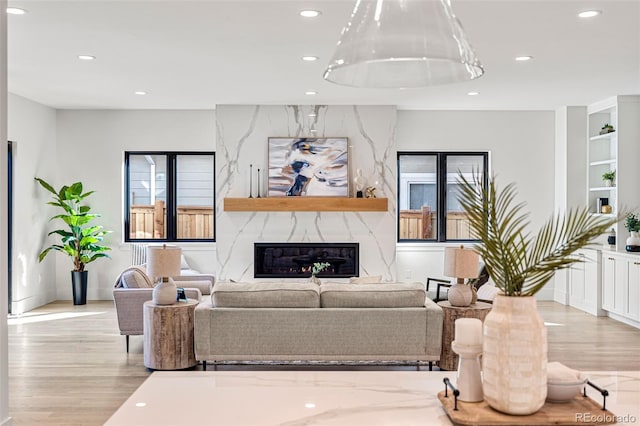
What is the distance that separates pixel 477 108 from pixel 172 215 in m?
4.42

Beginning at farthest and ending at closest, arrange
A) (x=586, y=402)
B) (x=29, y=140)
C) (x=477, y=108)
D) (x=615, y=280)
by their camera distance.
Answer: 1. (x=477, y=108)
2. (x=29, y=140)
3. (x=615, y=280)
4. (x=586, y=402)

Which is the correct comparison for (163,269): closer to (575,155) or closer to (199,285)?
(199,285)

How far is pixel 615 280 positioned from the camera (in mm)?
7316

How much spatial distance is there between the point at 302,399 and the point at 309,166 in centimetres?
660

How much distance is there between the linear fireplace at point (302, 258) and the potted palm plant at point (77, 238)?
2.08 metres

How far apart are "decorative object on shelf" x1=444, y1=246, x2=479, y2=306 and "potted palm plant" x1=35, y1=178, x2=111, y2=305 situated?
510 cm

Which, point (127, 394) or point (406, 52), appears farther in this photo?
point (127, 394)

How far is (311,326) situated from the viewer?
4.75 m

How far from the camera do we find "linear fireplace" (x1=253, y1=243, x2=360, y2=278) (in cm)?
837

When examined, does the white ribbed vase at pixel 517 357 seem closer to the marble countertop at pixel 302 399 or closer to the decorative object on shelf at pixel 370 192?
the marble countertop at pixel 302 399

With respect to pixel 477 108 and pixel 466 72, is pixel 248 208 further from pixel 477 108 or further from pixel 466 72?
pixel 466 72

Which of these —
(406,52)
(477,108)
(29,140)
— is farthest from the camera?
(477,108)

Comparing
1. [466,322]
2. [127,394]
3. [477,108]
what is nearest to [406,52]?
[466,322]

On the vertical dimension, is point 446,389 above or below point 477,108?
below
